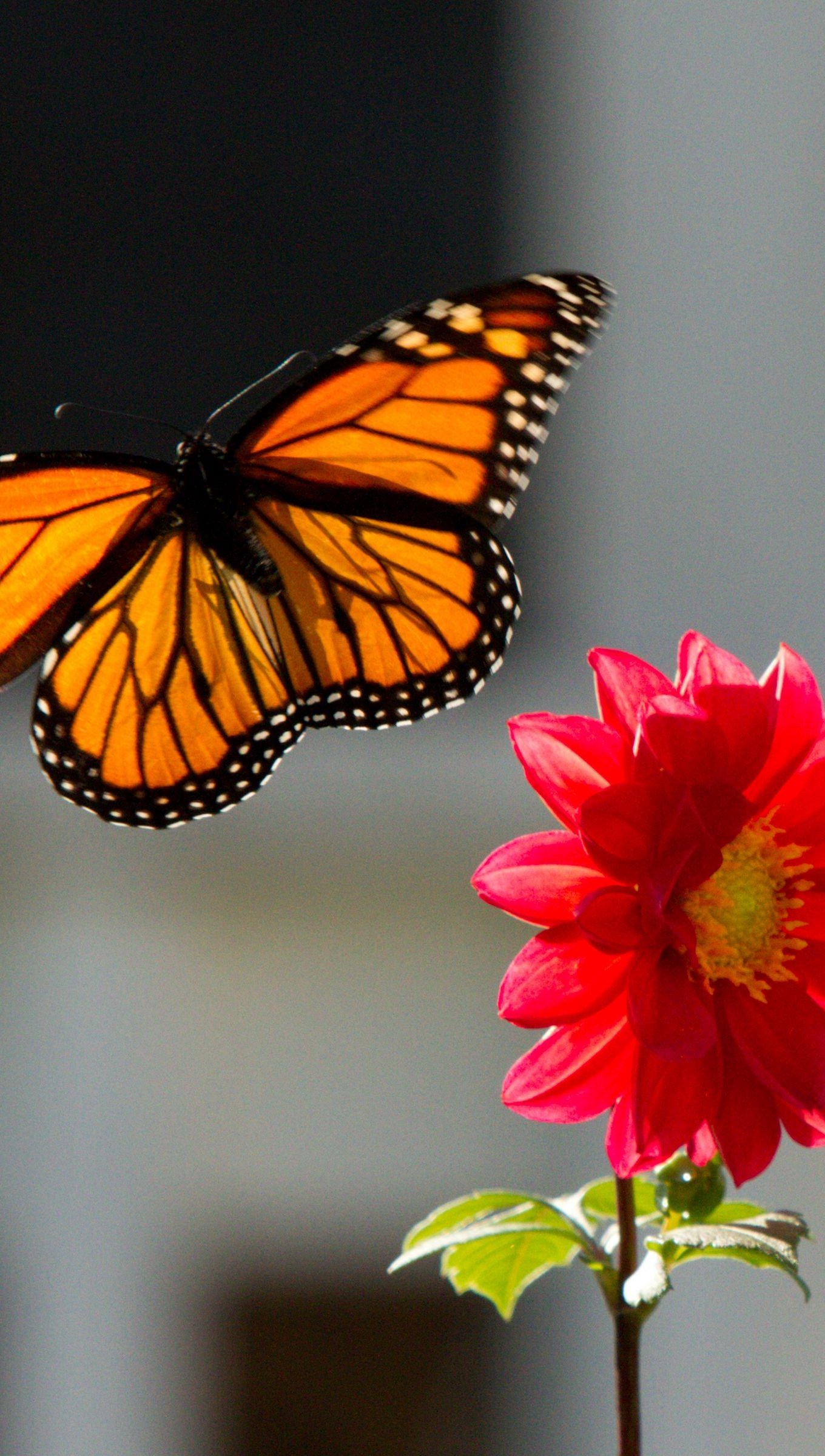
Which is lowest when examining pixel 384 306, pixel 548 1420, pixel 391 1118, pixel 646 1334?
pixel 548 1420

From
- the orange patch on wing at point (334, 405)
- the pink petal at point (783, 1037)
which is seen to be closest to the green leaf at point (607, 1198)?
the pink petal at point (783, 1037)

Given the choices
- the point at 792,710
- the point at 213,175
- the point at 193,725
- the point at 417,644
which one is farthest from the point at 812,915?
the point at 213,175

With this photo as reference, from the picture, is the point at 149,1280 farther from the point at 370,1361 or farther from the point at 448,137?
the point at 448,137

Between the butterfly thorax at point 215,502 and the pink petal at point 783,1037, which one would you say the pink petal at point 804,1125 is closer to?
the pink petal at point 783,1037

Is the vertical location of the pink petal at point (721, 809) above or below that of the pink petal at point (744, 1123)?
above

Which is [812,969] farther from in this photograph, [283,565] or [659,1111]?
[283,565]

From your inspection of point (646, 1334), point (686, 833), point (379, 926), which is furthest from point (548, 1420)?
point (686, 833)
